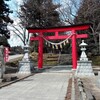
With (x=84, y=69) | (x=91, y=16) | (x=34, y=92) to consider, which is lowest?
(x=34, y=92)

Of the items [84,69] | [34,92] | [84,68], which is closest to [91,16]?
[84,68]

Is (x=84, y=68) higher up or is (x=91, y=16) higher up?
(x=91, y=16)

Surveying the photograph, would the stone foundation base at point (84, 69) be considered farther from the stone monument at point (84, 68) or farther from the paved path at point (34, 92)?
the paved path at point (34, 92)

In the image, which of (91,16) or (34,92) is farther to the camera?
(91,16)

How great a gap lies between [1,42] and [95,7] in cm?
1804

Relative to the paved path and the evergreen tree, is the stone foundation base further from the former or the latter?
the evergreen tree

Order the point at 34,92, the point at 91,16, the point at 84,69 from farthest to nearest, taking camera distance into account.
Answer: the point at 91,16 < the point at 84,69 < the point at 34,92

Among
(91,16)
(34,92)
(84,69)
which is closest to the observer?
(34,92)

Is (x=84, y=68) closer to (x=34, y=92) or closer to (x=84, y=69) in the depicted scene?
(x=84, y=69)

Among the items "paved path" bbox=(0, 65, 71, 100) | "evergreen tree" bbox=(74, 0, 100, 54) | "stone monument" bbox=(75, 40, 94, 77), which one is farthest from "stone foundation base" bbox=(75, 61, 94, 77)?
"evergreen tree" bbox=(74, 0, 100, 54)

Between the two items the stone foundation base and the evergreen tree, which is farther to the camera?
the evergreen tree

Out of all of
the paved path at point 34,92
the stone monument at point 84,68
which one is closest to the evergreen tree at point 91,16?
the stone monument at point 84,68

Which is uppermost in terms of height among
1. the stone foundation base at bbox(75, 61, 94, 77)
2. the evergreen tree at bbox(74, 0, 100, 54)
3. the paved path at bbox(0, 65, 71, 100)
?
the evergreen tree at bbox(74, 0, 100, 54)

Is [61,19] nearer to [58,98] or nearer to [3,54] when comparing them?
[3,54]
